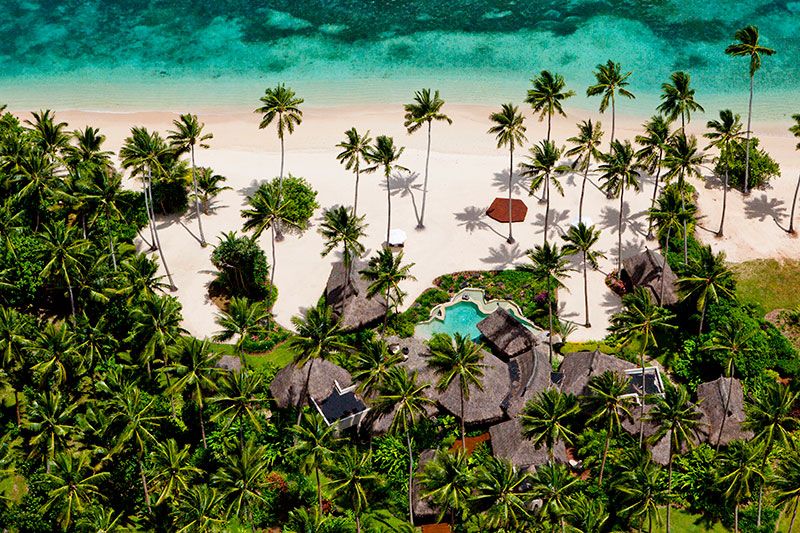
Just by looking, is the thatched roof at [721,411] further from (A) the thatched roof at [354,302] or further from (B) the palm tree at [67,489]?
(B) the palm tree at [67,489]

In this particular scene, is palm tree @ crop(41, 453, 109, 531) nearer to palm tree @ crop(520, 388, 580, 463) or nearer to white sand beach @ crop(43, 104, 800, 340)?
white sand beach @ crop(43, 104, 800, 340)

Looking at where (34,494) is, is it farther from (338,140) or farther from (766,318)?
(766,318)

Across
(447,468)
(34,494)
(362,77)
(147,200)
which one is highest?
(362,77)

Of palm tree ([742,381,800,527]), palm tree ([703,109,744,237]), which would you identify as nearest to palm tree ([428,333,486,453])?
palm tree ([742,381,800,527])

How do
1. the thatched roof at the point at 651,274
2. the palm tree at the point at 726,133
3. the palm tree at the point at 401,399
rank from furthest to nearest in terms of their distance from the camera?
1. the palm tree at the point at 726,133
2. the thatched roof at the point at 651,274
3. the palm tree at the point at 401,399

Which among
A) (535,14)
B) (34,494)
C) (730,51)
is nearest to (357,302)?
(34,494)

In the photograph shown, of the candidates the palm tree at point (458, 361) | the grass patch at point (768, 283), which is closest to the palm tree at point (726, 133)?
the grass patch at point (768, 283)
